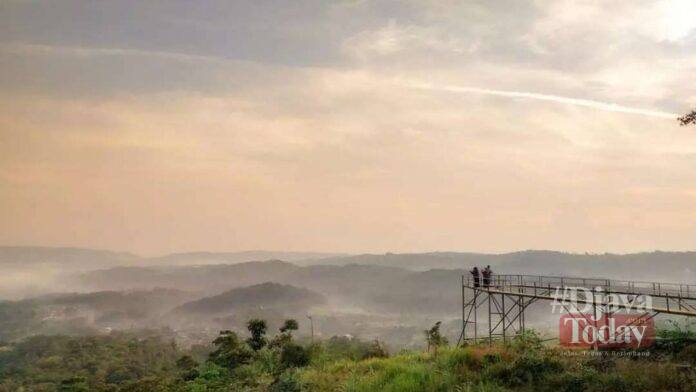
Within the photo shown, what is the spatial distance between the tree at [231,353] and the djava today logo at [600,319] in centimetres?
2257

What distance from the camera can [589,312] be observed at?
28.4 meters

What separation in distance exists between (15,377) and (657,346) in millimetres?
167303

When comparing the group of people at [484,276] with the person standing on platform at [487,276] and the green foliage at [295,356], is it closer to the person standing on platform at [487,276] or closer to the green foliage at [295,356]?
the person standing on platform at [487,276]

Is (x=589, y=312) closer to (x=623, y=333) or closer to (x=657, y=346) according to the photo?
(x=623, y=333)

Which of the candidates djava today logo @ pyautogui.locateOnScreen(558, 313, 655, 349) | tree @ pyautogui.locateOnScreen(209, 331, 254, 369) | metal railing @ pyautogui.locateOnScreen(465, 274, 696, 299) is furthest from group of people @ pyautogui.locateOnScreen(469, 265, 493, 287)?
tree @ pyautogui.locateOnScreen(209, 331, 254, 369)

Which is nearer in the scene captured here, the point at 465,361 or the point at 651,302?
the point at 465,361

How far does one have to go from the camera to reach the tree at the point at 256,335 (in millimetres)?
41031

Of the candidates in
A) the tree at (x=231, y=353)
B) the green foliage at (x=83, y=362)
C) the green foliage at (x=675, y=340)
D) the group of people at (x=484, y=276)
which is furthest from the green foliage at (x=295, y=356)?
the green foliage at (x=83, y=362)

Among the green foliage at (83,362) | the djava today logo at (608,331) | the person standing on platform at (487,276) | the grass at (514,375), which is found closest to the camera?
the grass at (514,375)

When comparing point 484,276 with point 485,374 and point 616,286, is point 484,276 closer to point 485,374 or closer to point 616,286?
point 616,286

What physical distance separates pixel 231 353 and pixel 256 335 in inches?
181

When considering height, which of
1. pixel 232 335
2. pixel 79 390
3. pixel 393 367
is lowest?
pixel 79 390

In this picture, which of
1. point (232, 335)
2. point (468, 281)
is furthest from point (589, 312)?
point (232, 335)

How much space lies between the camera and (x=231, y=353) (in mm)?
37312
